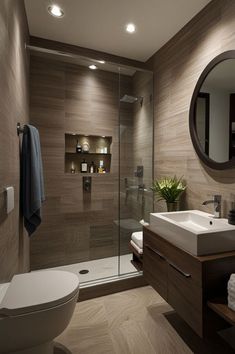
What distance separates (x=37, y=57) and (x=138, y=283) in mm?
2791

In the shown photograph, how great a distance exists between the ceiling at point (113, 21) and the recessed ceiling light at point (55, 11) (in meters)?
0.04

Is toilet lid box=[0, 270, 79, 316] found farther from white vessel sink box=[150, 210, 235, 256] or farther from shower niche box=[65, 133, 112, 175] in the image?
shower niche box=[65, 133, 112, 175]

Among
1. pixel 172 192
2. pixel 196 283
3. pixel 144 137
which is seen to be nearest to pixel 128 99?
pixel 144 137

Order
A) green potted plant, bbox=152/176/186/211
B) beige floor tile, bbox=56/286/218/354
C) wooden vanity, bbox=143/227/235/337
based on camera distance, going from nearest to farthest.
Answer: wooden vanity, bbox=143/227/235/337 < beige floor tile, bbox=56/286/218/354 < green potted plant, bbox=152/176/186/211

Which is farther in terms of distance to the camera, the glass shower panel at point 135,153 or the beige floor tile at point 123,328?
the glass shower panel at point 135,153

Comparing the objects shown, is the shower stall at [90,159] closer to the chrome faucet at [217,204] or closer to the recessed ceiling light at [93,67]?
the recessed ceiling light at [93,67]

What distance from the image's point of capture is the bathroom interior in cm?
122

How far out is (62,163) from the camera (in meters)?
2.62

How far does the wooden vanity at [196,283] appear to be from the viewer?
45.8 inches

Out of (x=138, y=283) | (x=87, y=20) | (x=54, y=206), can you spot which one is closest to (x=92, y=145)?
(x=54, y=206)

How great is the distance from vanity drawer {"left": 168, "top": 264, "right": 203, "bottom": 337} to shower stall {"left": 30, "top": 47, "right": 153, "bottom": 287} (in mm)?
1050

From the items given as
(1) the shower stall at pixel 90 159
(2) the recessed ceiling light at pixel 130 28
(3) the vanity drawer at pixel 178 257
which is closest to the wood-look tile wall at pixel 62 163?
(1) the shower stall at pixel 90 159

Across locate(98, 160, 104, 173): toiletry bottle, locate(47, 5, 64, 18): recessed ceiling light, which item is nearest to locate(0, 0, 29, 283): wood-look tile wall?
locate(47, 5, 64, 18): recessed ceiling light

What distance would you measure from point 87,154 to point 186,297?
6.93 feet
